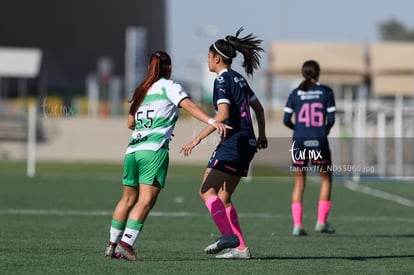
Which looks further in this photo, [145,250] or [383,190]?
[383,190]

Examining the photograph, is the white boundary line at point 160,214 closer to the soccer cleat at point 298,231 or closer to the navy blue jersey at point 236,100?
Result: the soccer cleat at point 298,231

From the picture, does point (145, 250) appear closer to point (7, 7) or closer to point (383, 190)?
point (383, 190)

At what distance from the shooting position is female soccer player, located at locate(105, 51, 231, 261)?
10133mm

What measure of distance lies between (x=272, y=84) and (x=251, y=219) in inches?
1151

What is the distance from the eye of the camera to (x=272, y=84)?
148 feet

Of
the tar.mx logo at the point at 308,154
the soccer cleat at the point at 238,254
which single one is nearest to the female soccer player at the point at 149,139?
the soccer cleat at the point at 238,254

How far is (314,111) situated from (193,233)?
218 centimetres

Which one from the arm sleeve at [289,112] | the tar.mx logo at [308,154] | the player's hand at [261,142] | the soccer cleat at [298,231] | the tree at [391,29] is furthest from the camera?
the tree at [391,29]

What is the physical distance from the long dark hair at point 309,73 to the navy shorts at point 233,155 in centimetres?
369

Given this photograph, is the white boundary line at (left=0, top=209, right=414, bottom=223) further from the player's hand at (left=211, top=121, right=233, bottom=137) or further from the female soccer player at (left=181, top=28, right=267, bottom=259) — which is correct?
the player's hand at (left=211, top=121, right=233, bottom=137)

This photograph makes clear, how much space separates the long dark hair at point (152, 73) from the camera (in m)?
10.2

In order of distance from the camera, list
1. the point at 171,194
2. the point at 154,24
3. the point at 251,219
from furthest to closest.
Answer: the point at 154,24
the point at 171,194
the point at 251,219

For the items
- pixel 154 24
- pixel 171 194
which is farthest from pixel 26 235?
pixel 154 24

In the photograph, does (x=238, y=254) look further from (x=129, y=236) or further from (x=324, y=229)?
(x=324, y=229)
